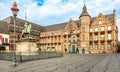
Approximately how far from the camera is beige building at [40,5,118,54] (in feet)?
141

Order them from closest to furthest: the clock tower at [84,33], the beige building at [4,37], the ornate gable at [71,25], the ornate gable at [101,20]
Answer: the beige building at [4,37]
the ornate gable at [101,20]
the clock tower at [84,33]
the ornate gable at [71,25]

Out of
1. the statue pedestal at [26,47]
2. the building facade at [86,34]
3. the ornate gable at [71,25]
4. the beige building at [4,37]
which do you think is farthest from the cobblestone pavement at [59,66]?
the ornate gable at [71,25]

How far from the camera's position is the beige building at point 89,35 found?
43.1m

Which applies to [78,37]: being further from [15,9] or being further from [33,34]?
[15,9]

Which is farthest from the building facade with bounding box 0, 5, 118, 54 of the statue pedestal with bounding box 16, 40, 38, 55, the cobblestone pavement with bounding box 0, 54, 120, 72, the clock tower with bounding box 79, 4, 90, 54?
the cobblestone pavement with bounding box 0, 54, 120, 72

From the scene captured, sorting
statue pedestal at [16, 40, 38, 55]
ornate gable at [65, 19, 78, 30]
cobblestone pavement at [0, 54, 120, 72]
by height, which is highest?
ornate gable at [65, 19, 78, 30]

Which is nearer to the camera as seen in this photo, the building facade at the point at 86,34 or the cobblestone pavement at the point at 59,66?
the cobblestone pavement at the point at 59,66

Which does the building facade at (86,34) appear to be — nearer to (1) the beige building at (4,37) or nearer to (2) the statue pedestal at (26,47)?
(1) the beige building at (4,37)

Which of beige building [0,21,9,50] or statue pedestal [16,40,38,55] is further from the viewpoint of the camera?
beige building [0,21,9,50]

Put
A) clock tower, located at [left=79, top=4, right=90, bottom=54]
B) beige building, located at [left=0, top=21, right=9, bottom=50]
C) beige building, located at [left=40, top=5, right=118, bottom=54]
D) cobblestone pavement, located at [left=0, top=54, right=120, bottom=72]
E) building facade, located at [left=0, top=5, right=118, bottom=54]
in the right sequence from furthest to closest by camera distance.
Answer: clock tower, located at [left=79, top=4, right=90, bottom=54], building facade, located at [left=0, top=5, right=118, bottom=54], beige building, located at [left=40, top=5, right=118, bottom=54], beige building, located at [left=0, top=21, right=9, bottom=50], cobblestone pavement, located at [left=0, top=54, right=120, bottom=72]

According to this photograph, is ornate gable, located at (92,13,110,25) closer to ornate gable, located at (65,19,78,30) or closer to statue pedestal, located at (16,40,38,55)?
ornate gable, located at (65,19,78,30)

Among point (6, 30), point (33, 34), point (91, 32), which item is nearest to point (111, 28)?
point (91, 32)

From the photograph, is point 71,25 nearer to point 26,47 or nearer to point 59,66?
point 26,47

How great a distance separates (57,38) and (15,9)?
144 feet
